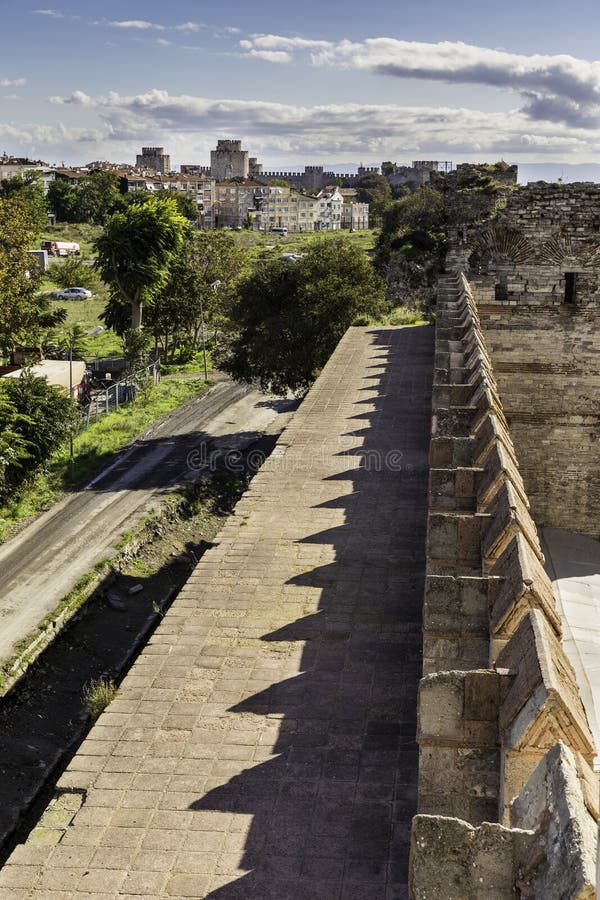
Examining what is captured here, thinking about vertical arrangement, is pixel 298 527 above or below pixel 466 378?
below

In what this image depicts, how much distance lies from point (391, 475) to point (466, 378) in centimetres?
183

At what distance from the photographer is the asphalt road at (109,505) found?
2150cm

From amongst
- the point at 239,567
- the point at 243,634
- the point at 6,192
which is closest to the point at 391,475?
the point at 239,567

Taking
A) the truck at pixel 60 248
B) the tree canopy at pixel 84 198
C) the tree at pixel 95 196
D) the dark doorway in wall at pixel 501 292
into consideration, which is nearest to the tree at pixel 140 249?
the dark doorway in wall at pixel 501 292

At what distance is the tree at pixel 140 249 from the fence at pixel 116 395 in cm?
399

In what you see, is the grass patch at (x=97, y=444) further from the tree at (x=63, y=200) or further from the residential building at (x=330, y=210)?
the residential building at (x=330, y=210)

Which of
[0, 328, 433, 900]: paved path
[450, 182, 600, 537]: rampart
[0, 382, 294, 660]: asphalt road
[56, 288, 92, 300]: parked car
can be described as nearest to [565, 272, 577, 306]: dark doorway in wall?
[450, 182, 600, 537]: rampart

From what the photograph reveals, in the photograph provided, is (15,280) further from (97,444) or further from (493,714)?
(493,714)

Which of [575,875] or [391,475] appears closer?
[575,875]

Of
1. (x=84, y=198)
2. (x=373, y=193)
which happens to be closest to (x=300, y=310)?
(x=84, y=198)

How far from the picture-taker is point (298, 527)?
1252 cm

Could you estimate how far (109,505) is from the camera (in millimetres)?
27875

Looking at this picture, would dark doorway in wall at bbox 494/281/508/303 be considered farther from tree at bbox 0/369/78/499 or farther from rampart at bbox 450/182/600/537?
tree at bbox 0/369/78/499

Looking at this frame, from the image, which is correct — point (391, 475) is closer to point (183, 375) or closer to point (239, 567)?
point (239, 567)
